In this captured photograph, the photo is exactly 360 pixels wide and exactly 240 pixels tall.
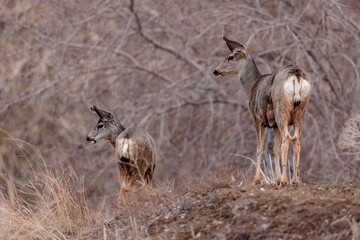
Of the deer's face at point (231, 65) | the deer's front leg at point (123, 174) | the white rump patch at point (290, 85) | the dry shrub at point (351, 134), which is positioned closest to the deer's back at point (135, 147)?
the deer's front leg at point (123, 174)

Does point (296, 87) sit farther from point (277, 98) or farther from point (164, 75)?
point (164, 75)

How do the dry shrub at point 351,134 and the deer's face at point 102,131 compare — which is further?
the dry shrub at point 351,134

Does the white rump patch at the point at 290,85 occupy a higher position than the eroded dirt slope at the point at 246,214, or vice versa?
the white rump patch at the point at 290,85

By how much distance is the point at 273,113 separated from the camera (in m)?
8.00

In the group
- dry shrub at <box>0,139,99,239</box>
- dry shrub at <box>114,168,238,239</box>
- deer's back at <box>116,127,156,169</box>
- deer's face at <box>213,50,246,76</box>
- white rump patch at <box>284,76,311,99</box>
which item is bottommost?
dry shrub at <box>0,139,99,239</box>

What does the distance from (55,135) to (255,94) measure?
999cm

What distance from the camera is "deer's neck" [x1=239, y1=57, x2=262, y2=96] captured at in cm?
899

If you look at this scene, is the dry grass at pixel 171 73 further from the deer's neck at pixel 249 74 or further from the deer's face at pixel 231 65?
the deer's neck at pixel 249 74

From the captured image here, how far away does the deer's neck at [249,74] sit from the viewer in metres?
8.99

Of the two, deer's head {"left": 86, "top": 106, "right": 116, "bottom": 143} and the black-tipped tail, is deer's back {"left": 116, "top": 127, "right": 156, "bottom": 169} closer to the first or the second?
deer's head {"left": 86, "top": 106, "right": 116, "bottom": 143}

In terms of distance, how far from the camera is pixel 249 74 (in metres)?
9.06

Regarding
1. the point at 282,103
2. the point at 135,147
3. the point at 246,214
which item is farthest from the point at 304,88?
the point at 135,147

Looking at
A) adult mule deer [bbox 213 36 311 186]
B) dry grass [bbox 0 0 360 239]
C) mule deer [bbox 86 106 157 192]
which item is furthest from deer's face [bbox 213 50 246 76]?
dry grass [bbox 0 0 360 239]

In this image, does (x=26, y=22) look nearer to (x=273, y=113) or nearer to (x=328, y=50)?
(x=328, y=50)
